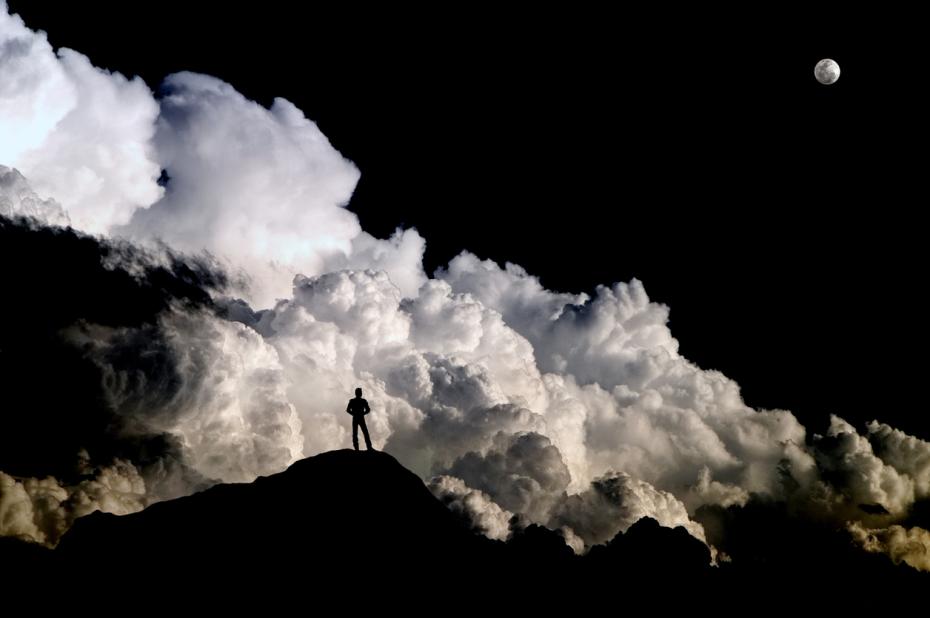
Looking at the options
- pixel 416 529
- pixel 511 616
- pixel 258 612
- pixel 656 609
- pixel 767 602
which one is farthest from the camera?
pixel 767 602

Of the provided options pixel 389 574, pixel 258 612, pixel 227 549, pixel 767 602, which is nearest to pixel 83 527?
pixel 227 549

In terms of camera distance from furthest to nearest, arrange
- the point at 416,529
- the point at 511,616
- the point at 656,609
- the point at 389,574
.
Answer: the point at 656,609 → the point at 511,616 → the point at 416,529 → the point at 389,574

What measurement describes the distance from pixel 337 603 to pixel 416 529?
178 inches

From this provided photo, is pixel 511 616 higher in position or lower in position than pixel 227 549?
lower

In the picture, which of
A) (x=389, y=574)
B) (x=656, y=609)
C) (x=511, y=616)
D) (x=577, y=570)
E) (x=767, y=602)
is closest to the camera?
(x=389, y=574)

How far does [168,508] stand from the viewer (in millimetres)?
25125

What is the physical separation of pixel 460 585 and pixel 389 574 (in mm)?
3338

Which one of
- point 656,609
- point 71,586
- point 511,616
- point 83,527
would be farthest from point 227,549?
point 656,609

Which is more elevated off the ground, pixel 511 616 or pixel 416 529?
pixel 416 529

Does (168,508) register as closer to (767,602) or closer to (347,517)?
(347,517)

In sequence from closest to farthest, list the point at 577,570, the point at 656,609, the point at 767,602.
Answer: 1. the point at 656,609
2. the point at 577,570
3. the point at 767,602

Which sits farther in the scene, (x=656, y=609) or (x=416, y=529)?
(x=656, y=609)

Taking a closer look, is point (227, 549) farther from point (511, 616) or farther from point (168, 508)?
point (511, 616)

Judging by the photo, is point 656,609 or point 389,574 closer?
point 389,574
